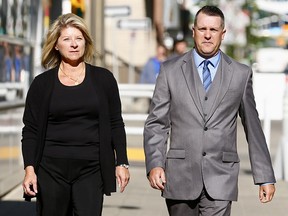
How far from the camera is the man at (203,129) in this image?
17.3 ft

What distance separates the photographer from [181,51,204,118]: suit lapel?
5289 millimetres

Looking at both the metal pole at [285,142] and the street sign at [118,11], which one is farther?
the street sign at [118,11]

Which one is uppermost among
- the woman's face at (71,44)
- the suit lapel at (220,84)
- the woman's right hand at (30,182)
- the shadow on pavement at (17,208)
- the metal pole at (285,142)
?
the woman's face at (71,44)

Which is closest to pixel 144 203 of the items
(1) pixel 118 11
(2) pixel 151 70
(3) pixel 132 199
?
(3) pixel 132 199

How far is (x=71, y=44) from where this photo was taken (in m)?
5.41

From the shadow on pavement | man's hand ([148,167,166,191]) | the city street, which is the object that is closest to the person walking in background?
the city street

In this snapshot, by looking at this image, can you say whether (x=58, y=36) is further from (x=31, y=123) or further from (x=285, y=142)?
(x=285, y=142)

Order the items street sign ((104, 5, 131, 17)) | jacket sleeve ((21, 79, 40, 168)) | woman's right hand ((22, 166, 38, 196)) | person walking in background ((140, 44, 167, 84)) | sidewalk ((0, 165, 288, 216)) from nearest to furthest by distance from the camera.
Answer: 1. woman's right hand ((22, 166, 38, 196))
2. jacket sleeve ((21, 79, 40, 168))
3. sidewalk ((0, 165, 288, 216))
4. person walking in background ((140, 44, 167, 84))
5. street sign ((104, 5, 131, 17))

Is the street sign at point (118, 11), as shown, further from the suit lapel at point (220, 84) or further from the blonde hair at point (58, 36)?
the suit lapel at point (220, 84)

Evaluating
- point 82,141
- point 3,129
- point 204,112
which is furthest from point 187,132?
point 3,129

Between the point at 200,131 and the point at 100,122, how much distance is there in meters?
0.55

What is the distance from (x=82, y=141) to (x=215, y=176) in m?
0.75

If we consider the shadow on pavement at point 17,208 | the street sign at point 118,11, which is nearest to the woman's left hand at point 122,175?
the shadow on pavement at point 17,208

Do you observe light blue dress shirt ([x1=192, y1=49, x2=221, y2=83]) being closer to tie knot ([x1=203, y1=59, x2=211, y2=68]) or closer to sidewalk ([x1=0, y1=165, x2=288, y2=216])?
tie knot ([x1=203, y1=59, x2=211, y2=68])
